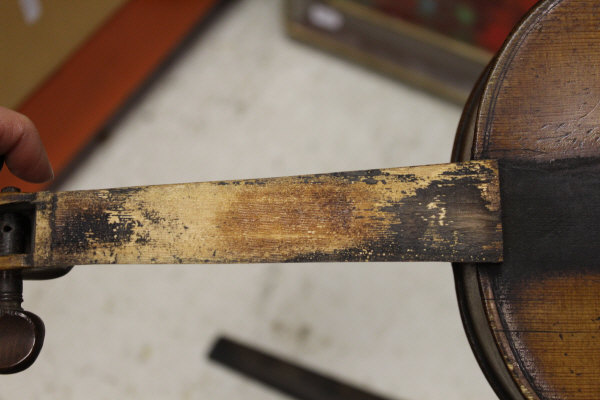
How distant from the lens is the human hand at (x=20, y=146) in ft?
2.91

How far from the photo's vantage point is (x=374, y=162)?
193cm

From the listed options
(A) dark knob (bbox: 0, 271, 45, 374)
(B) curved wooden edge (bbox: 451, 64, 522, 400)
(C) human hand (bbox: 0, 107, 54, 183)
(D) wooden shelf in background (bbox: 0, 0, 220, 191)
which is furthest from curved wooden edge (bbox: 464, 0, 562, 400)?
(D) wooden shelf in background (bbox: 0, 0, 220, 191)

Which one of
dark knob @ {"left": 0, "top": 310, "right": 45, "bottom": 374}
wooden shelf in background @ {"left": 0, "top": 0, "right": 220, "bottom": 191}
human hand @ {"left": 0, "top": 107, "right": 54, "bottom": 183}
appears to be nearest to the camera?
dark knob @ {"left": 0, "top": 310, "right": 45, "bottom": 374}

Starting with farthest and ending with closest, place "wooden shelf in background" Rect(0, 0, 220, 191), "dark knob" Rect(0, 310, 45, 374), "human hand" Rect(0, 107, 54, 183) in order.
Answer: "wooden shelf in background" Rect(0, 0, 220, 191)
"human hand" Rect(0, 107, 54, 183)
"dark knob" Rect(0, 310, 45, 374)

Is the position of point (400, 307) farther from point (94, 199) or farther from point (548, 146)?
point (94, 199)

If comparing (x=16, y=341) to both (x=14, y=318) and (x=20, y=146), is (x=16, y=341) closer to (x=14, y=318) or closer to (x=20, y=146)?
(x=14, y=318)

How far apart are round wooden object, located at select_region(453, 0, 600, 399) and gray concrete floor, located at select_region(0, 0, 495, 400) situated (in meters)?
0.95

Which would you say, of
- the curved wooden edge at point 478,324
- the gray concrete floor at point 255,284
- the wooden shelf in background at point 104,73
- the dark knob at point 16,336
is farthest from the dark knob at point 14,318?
the gray concrete floor at point 255,284

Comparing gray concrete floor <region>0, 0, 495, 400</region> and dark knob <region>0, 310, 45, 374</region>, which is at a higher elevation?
gray concrete floor <region>0, 0, 495, 400</region>

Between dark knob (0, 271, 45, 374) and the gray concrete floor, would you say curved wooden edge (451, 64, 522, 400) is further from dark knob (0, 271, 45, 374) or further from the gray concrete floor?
the gray concrete floor

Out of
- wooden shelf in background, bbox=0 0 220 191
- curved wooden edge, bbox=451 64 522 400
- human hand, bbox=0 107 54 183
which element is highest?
wooden shelf in background, bbox=0 0 220 191

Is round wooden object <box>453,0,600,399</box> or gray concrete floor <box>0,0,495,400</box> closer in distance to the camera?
round wooden object <box>453,0,600,399</box>

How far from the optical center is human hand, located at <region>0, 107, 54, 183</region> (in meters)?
0.89

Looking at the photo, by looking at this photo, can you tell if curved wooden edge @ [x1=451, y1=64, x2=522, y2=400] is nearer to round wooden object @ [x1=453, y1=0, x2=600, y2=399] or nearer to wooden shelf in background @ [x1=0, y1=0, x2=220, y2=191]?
round wooden object @ [x1=453, y1=0, x2=600, y2=399]
